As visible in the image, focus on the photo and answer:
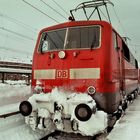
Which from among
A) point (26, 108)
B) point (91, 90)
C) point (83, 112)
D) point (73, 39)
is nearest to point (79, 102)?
point (83, 112)

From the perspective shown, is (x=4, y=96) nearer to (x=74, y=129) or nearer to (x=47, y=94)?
(x=47, y=94)

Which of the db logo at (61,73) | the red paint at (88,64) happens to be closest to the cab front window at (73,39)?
the red paint at (88,64)

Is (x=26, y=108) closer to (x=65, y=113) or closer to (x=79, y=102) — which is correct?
(x=65, y=113)

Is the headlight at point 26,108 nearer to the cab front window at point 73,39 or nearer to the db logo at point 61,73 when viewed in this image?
the db logo at point 61,73

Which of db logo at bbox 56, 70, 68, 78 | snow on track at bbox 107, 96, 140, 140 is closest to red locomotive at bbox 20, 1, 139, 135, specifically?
db logo at bbox 56, 70, 68, 78

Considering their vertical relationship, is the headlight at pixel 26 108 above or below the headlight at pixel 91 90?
below

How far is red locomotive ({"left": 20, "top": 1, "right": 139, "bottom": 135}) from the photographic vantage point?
742cm

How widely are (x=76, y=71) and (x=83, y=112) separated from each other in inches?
51.8

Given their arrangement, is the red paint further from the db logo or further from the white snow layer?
the white snow layer

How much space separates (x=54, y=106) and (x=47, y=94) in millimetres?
439

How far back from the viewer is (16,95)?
1150 centimetres

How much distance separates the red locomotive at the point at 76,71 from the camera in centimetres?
742

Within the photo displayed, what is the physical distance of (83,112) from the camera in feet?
22.7

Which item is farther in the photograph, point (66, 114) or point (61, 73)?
point (61, 73)
